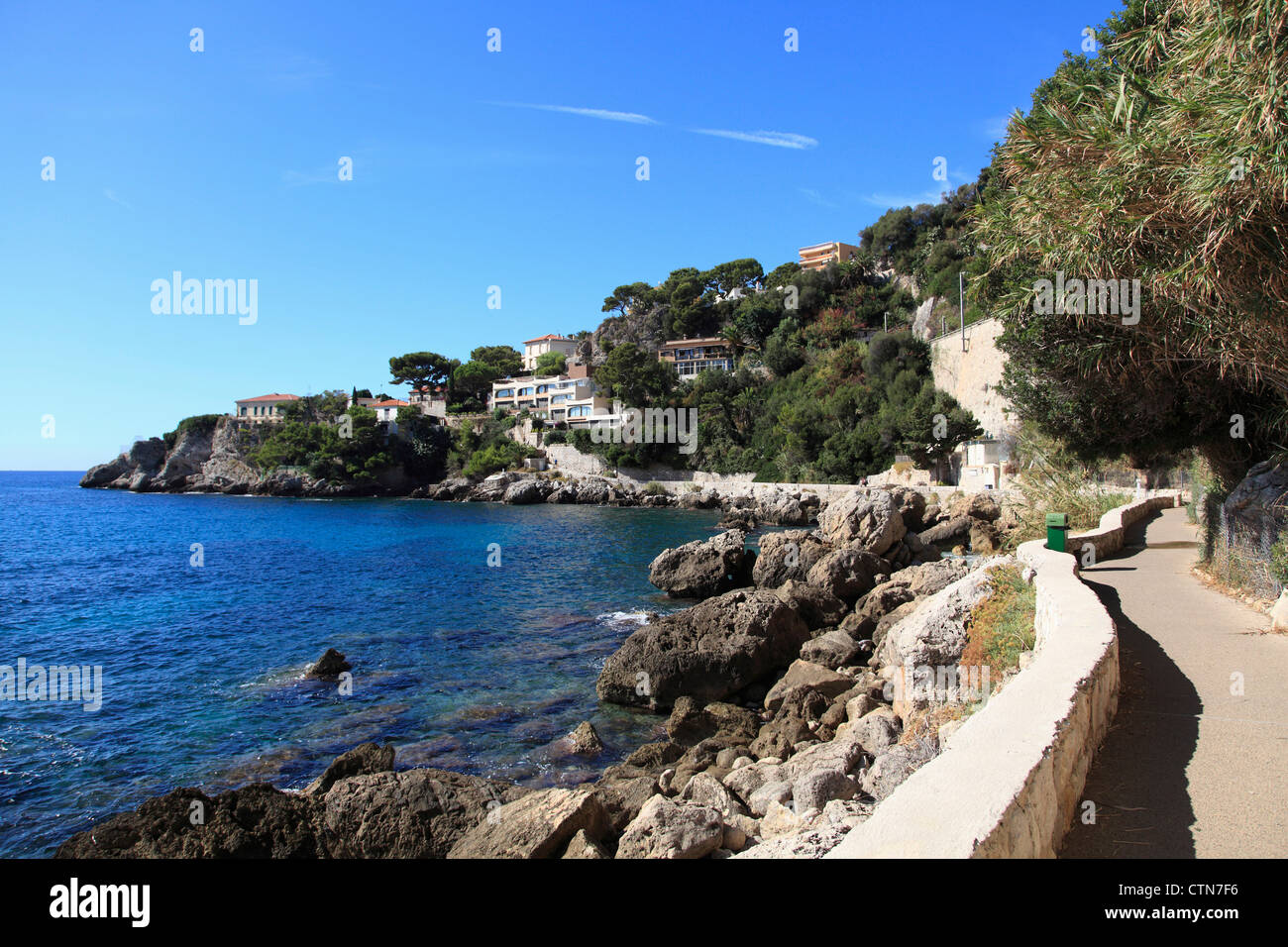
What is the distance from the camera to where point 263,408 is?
291 feet

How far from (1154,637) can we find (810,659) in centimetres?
573

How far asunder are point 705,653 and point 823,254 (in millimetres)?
92306

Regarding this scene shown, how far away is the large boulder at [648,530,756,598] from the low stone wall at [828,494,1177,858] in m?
15.7

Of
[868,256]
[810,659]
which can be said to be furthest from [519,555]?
[868,256]

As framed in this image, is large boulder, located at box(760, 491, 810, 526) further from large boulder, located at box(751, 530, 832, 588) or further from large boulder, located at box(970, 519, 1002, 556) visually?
large boulder, located at box(751, 530, 832, 588)

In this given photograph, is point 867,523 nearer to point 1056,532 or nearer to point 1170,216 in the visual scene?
point 1056,532

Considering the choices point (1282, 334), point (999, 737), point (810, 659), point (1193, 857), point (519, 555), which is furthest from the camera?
point (519, 555)

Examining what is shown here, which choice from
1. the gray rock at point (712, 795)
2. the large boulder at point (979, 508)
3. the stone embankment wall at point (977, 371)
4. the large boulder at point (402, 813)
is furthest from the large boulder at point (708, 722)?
the stone embankment wall at point (977, 371)

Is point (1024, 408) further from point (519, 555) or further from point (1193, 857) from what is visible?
point (519, 555)

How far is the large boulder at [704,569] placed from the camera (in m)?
21.5

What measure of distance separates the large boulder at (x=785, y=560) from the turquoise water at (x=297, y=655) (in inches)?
118

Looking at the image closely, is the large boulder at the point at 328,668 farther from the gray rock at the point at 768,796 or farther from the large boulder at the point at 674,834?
the large boulder at the point at 674,834

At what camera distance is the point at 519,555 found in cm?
3178
